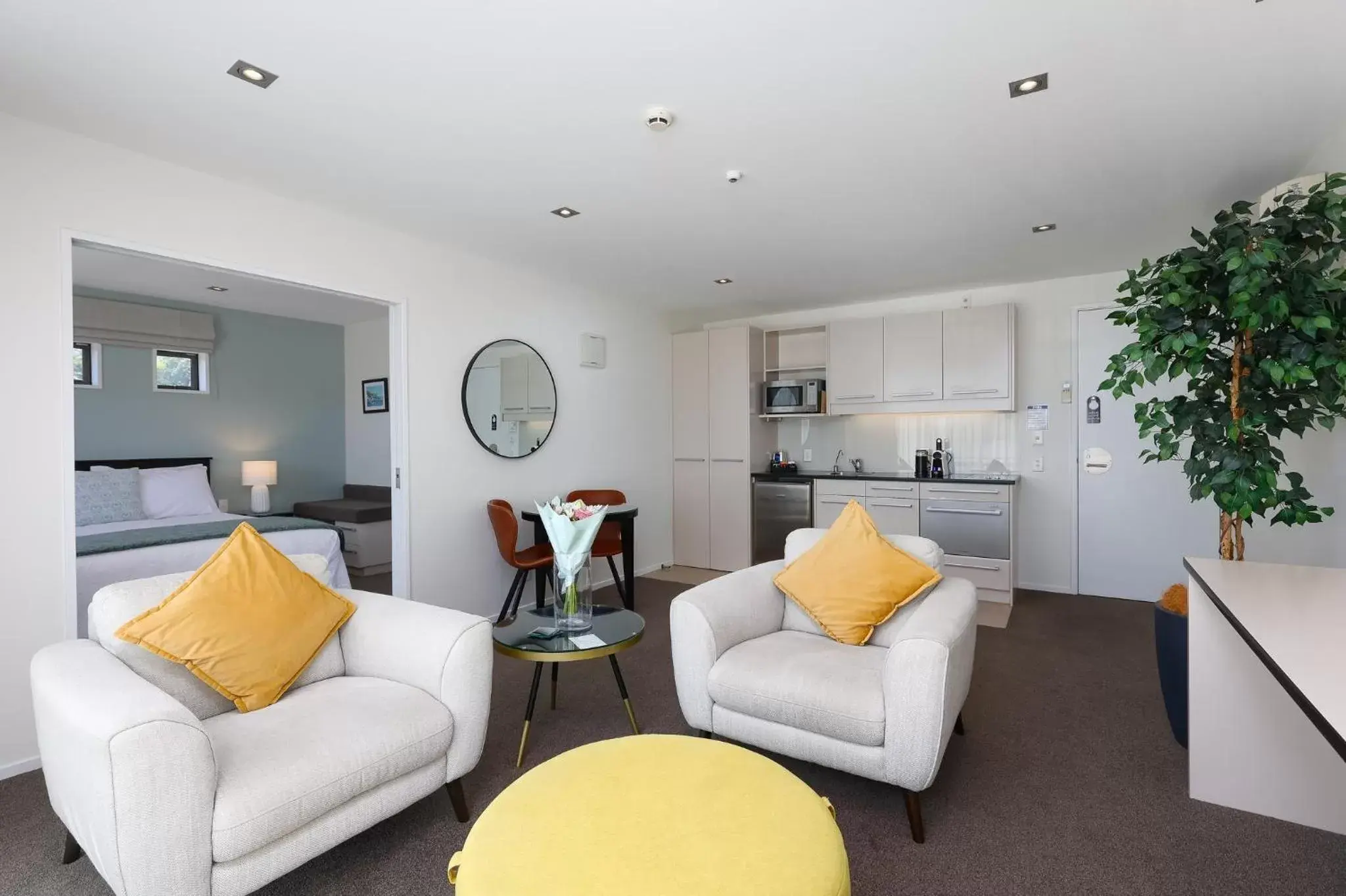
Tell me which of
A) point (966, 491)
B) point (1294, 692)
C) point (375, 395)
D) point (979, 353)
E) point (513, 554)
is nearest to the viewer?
point (1294, 692)

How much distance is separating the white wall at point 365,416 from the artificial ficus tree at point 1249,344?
20.3ft

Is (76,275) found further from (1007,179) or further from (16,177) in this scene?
(1007,179)

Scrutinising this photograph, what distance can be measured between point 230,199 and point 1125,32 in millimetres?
3646

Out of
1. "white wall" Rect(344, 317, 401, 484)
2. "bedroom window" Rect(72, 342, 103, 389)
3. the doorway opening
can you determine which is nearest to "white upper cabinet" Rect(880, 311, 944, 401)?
the doorway opening

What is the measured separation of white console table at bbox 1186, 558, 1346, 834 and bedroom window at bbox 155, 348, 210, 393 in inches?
279

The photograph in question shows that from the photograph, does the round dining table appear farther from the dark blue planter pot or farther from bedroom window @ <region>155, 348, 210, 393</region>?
bedroom window @ <region>155, 348, 210, 393</region>

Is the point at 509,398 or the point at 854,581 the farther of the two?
the point at 509,398

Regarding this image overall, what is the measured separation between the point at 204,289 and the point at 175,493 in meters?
1.66

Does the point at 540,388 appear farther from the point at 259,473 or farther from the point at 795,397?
the point at 259,473

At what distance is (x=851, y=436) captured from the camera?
6.03 meters

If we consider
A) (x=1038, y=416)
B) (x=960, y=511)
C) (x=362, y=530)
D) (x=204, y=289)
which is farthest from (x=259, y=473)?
(x=1038, y=416)

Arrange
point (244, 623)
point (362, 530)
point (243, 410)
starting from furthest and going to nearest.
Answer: point (243, 410) < point (362, 530) < point (244, 623)

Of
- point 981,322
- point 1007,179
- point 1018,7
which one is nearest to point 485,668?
point 1018,7

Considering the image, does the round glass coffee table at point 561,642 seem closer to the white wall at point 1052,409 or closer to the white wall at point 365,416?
the white wall at point 1052,409
